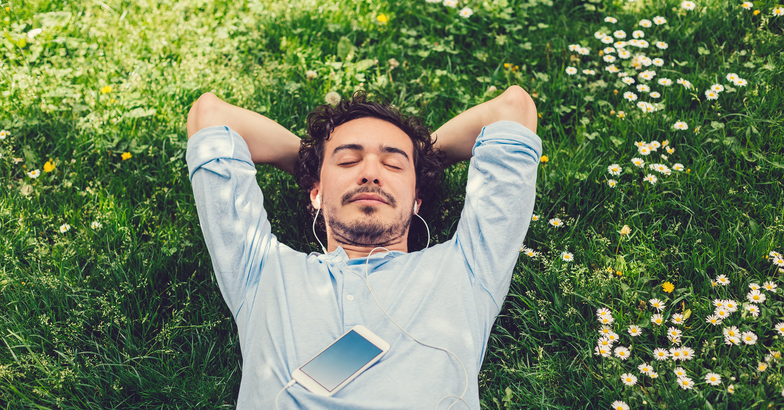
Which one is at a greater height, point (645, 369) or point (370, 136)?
point (370, 136)

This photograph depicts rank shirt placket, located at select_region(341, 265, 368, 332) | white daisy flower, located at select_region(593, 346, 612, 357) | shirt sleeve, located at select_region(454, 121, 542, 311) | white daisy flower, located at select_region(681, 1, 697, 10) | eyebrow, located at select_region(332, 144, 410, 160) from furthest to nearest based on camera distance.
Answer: white daisy flower, located at select_region(681, 1, 697, 10)
eyebrow, located at select_region(332, 144, 410, 160)
white daisy flower, located at select_region(593, 346, 612, 357)
shirt sleeve, located at select_region(454, 121, 542, 311)
shirt placket, located at select_region(341, 265, 368, 332)

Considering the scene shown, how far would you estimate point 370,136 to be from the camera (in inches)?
115

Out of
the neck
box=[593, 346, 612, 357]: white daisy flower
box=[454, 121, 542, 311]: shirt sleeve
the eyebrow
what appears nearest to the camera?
box=[454, 121, 542, 311]: shirt sleeve

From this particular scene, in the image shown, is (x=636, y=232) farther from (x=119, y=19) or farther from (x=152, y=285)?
(x=119, y=19)

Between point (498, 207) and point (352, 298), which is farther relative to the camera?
point (498, 207)

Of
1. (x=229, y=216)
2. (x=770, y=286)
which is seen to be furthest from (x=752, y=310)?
(x=229, y=216)

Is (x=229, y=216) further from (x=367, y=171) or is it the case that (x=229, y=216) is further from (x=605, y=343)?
(x=605, y=343)

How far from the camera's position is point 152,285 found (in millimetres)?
3111

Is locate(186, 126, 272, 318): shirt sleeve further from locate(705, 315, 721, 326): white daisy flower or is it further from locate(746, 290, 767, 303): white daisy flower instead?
locate(746, 290, 767, 303): white daisy flower

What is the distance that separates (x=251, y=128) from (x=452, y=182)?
54.2 inches

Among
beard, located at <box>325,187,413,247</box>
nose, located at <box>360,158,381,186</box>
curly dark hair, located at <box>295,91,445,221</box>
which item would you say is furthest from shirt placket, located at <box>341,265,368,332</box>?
curly dark hair, located at <box>295,91,445,221</box>

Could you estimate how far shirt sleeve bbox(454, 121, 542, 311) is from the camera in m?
2.54

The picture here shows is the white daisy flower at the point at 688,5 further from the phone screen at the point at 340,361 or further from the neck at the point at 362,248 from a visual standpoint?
the phone screen at the point at 340,361

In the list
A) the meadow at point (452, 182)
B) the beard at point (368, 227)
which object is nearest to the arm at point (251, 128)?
the meadow at point (452, 182)
